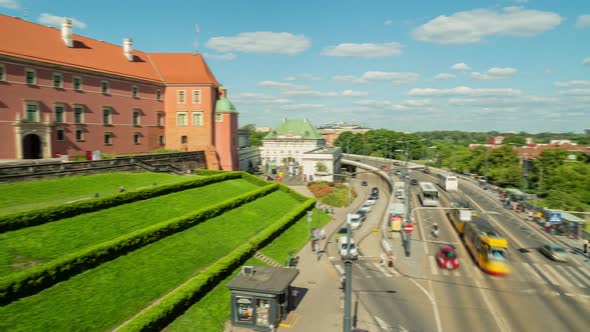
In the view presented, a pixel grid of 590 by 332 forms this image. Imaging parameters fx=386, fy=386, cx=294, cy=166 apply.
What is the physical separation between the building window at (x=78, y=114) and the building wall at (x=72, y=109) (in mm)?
440

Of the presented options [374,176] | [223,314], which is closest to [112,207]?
[223,314]

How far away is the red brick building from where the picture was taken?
46688 mm

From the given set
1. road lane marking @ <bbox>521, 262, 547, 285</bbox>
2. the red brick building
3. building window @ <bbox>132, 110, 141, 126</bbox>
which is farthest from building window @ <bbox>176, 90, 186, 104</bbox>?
road lane marking @ <bbox>521, 262, 547, 285</bbox>

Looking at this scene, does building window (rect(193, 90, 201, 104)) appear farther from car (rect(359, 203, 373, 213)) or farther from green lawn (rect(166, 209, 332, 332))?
green lawn (rect(166, 209, 332, 332))

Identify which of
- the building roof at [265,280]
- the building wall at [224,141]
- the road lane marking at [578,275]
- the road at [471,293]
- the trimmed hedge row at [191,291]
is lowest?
the road lane marking at [578,275]

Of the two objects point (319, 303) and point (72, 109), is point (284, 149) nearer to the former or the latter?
point (72, 109)

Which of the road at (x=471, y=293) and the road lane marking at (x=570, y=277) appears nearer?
the road at (x=471, y=293)

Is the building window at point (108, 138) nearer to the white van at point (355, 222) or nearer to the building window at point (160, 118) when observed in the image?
the building window at point (160, 118)

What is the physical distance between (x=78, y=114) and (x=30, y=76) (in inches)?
299

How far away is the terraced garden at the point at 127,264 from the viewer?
1934cm

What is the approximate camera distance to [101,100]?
2235 inches

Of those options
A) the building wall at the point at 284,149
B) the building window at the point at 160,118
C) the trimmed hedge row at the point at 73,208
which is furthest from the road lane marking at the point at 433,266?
the building wall at the point at 284,149

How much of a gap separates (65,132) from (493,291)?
52889 millimetres

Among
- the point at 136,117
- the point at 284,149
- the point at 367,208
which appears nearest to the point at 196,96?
the point at 136,117
